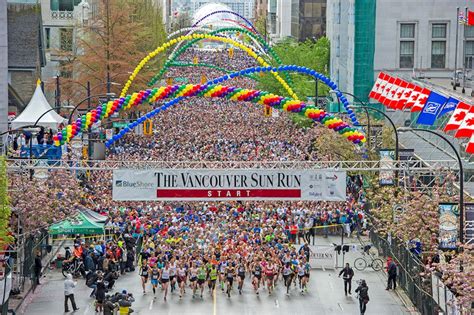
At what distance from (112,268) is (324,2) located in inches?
4474

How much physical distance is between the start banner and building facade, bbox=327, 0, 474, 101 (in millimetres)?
47632

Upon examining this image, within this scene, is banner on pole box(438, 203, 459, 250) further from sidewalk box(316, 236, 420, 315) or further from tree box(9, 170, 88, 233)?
tree box(9, 170, 88, 233)

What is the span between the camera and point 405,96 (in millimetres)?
60344

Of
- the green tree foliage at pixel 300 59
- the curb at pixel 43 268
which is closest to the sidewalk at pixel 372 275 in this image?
the curb at pixel 43 268

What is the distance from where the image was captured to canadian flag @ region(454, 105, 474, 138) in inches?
1666

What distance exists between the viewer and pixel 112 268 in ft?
143

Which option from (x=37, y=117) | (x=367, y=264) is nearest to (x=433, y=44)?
(x=37, y=117)

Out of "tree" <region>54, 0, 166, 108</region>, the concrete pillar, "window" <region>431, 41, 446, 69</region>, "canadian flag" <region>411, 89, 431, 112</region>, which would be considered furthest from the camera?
"tree" <region>54, 0, 166, 108</region>

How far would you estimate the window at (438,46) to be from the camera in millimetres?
89375

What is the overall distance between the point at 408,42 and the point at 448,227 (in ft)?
185

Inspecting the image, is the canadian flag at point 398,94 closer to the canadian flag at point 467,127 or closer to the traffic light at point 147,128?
the canadian flag at point 467,127

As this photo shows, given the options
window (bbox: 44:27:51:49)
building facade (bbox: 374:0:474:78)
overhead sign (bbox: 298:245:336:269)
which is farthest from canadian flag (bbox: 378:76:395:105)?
window (bbox: 44:27:51:49)

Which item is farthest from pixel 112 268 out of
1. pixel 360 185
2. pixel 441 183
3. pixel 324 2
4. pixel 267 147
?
pixel 324 2

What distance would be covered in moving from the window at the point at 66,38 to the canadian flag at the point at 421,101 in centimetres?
5286
